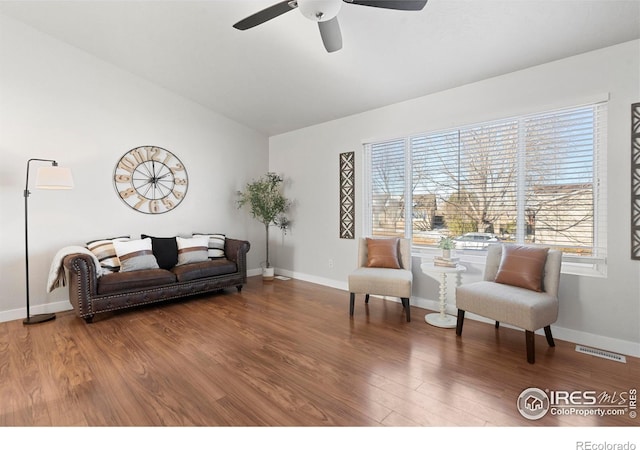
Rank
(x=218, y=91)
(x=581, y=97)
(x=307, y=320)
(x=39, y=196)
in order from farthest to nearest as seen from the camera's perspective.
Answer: (x=218, y=91), (x=39, y=196), (x=307, y=320), (x=581, y=97)

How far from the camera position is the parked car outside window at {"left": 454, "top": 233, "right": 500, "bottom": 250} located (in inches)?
134

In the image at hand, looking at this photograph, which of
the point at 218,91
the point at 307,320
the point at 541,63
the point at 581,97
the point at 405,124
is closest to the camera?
the point at 581,97

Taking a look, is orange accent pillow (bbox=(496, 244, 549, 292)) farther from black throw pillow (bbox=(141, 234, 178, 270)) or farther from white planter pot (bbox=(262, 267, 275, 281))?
black throw pillow (bbox=(141, 234, 178, 270))

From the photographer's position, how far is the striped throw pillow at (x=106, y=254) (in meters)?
3.71

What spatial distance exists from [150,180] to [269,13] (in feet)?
10.7

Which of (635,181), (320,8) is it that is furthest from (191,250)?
(635,181)

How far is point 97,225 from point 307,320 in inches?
118

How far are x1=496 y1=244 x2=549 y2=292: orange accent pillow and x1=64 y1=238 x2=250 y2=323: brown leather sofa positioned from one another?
327cm

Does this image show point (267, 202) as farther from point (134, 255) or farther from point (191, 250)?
point (134, 255)

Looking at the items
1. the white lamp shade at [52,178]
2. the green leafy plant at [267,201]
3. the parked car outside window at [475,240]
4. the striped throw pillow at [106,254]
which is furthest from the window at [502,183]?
the white lamp shade at [52,178]

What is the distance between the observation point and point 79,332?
3086mm

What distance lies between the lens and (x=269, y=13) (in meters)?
2.13
